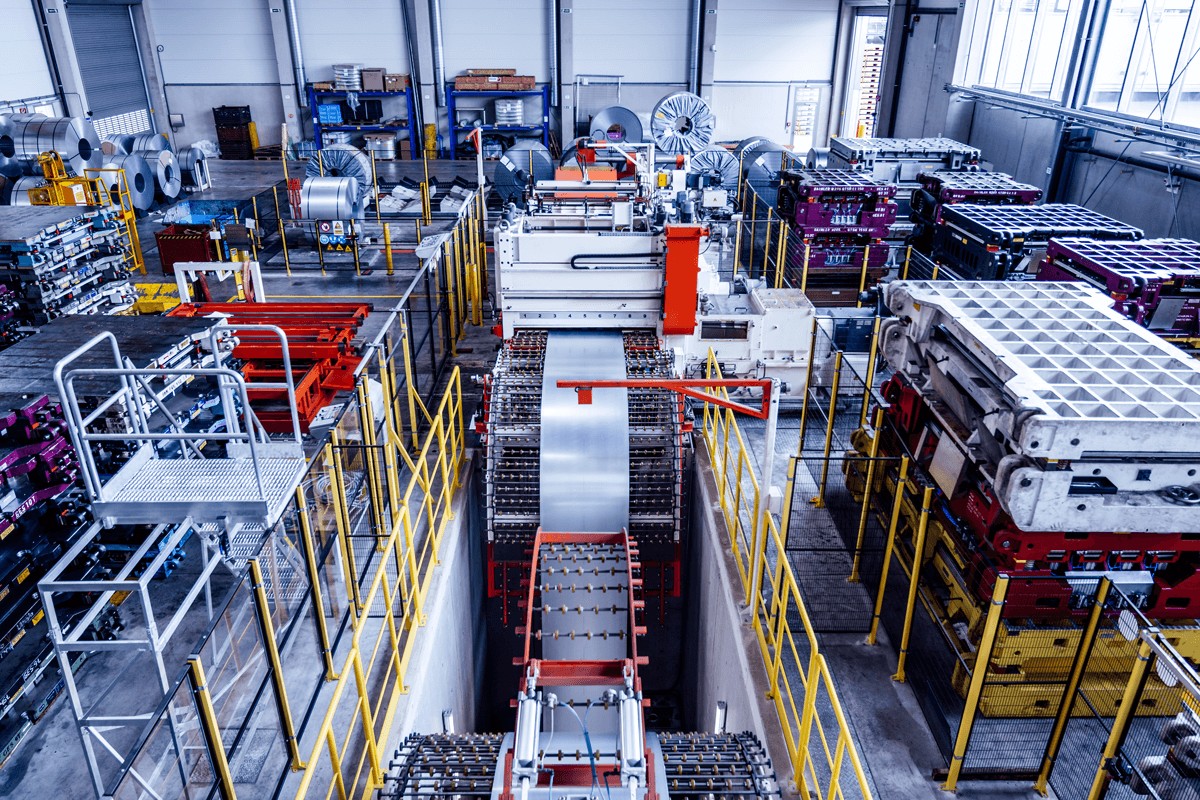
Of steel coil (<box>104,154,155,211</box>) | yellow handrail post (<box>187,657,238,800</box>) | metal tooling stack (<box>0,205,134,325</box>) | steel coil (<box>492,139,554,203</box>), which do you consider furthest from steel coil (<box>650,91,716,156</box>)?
yellow handrail post (<box>187,657,238,800</box>)

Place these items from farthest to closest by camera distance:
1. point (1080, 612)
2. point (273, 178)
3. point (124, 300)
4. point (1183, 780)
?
point (273, 178) < point (124, 300) < point (1080, 612) < point (1183, 780)

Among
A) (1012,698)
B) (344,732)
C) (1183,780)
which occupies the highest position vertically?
(1183,780)

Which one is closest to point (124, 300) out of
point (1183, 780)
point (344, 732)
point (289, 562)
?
point (289, 562)

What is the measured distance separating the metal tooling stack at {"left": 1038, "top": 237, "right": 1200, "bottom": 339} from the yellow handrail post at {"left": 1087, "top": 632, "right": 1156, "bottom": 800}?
206 inches

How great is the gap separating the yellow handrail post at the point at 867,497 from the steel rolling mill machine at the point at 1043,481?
43 centimetres

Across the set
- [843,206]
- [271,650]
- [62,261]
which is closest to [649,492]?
[271,650]

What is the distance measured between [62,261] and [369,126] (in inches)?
681

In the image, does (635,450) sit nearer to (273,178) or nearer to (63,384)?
(63,384)

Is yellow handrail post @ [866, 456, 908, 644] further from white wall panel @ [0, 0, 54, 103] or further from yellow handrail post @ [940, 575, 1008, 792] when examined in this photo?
white wall panel @ [0, 0, 54, 103]

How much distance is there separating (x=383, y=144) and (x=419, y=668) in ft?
79.6

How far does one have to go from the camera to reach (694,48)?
91.5 feet

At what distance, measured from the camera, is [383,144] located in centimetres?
2750

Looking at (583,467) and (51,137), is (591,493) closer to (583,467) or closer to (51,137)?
(583,467)

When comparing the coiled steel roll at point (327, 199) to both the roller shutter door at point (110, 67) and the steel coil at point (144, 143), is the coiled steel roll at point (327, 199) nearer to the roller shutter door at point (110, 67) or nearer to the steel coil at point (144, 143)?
the steel coil at point (144, 143)
